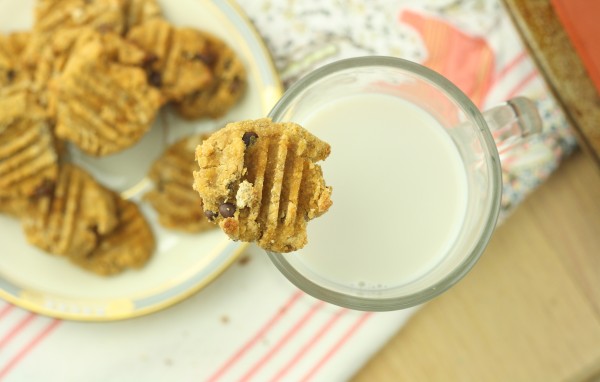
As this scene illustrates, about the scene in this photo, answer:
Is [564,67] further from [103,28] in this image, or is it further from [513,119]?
[103,28]

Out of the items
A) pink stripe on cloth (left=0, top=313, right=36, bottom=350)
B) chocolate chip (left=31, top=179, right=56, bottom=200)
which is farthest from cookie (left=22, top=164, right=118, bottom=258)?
pink stripe on cloth (left=0, top=313, right=36, bottom=350)

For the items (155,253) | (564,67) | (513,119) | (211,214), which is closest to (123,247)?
(155,253)

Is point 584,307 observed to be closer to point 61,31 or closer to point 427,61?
point 427,61

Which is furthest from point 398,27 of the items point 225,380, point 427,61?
point 225,380

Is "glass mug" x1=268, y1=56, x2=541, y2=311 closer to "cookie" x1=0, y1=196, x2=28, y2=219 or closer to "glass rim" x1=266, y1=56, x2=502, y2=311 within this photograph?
"glass rim" x1=266, y1=56, x2=502, y2=311

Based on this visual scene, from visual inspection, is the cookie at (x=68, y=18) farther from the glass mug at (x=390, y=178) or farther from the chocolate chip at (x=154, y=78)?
the glass mug at (x=390, y=178)

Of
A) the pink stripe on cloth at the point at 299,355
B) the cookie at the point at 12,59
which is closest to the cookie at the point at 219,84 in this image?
the cookie at the point at 12,59
